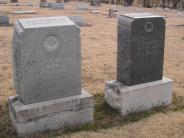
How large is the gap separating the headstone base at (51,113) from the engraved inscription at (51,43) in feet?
2.67

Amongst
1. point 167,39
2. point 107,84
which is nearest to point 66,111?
point 107,84

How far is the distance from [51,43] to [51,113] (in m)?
1.05

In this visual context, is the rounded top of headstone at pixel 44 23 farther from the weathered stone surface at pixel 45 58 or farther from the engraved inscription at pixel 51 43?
the engraved inscription at pixel 51 43

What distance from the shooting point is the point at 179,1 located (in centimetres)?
3000

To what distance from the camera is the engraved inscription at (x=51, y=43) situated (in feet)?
16.9

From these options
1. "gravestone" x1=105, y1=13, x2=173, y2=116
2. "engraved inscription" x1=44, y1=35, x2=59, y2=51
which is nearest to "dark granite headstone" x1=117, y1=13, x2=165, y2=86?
"gravestone" x1=105, y1=13, x2=173, y2=116

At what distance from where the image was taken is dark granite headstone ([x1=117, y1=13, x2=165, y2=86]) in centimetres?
589

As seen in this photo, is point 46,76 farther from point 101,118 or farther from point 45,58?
point 101,118

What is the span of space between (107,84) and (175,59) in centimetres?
442

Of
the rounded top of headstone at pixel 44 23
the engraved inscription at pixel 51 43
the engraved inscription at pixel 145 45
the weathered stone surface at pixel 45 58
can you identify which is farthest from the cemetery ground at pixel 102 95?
the rounded top of headstone at pixel 44 23

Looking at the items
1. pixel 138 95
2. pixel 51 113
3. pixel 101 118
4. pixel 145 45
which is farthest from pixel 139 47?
pixel 51 113

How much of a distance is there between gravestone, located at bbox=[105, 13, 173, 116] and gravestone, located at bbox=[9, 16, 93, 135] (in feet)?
2.56

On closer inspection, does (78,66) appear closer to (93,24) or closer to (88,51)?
(88,51)

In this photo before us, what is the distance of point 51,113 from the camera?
5336 millimetres
